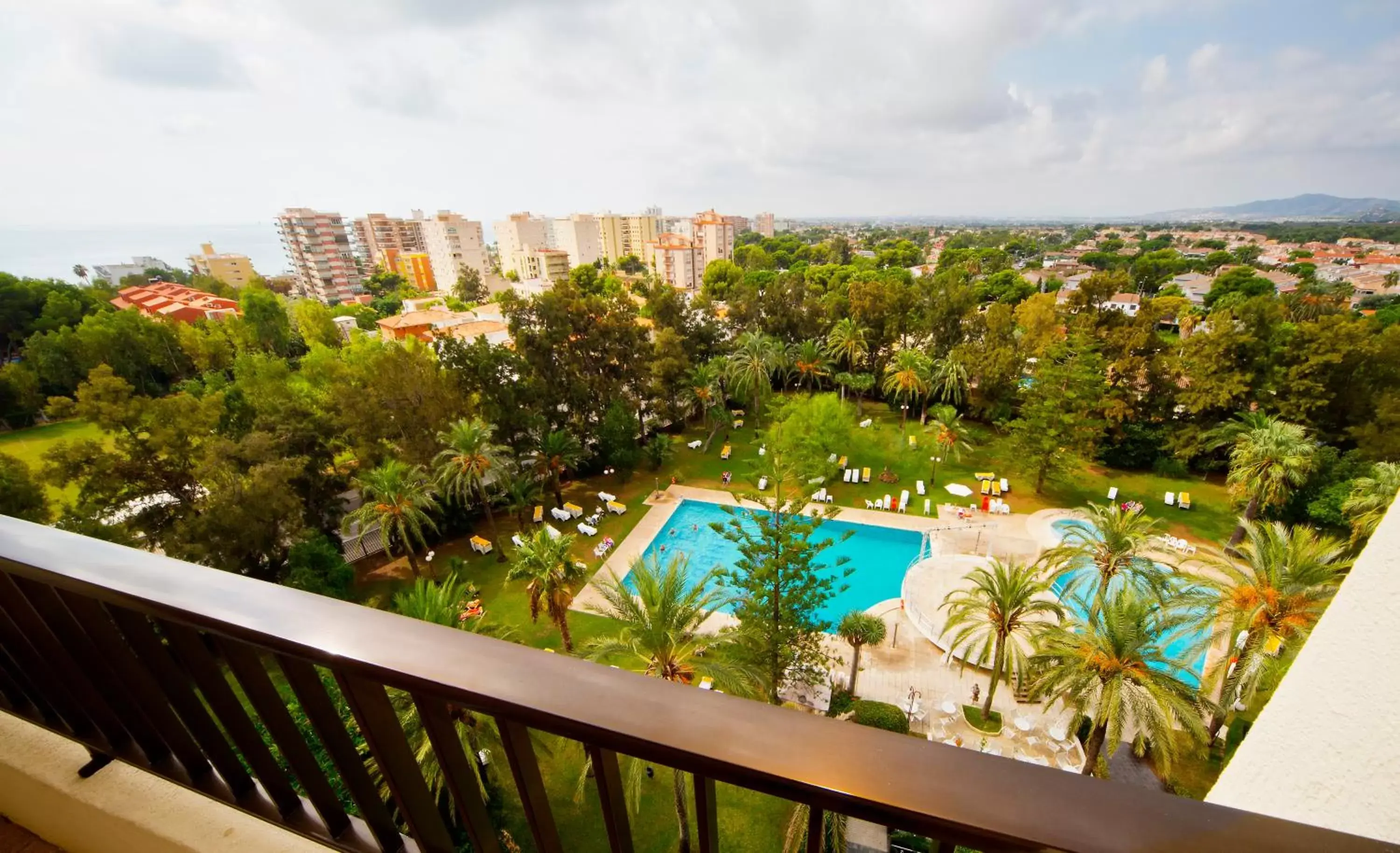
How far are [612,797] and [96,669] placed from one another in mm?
2038

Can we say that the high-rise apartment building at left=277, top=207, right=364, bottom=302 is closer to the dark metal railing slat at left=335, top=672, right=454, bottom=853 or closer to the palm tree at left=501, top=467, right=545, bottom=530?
the palm tree at left=501, top=467, right=545, bottom=530

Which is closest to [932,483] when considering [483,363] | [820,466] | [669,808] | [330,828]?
[820,466]

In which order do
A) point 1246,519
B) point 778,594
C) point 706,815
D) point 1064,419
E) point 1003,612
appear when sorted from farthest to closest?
1. point 1064,419
2. point 1246,519
3. point 1003,612
4. point 778,594
5. point 706,815

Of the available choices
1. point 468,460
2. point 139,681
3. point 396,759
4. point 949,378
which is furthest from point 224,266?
point 396,759

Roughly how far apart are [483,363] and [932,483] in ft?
54.8

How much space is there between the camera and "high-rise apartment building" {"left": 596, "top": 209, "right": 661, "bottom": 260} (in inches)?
3334

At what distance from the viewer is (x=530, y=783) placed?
127 cm

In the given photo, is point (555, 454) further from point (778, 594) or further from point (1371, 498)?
point (1371, 498)

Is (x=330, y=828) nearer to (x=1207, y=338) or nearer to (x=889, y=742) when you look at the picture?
(x=889, y=742)

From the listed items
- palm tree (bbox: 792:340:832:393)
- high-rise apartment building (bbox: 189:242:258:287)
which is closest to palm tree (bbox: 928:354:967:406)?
palm tree (bbox: 792:340:832:393)

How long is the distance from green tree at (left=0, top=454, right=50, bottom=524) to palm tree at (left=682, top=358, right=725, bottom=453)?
18.9 meters

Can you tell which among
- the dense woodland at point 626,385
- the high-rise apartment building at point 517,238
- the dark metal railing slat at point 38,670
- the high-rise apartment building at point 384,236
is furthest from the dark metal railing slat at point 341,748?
the high-rise apartment building at point 384,236

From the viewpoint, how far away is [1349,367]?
56.9 feet

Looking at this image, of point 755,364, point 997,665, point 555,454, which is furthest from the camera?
point 755,364
